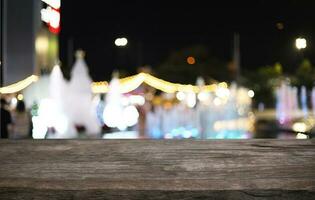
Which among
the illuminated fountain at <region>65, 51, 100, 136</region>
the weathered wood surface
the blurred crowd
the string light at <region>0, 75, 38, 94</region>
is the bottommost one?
the weathered wood surface

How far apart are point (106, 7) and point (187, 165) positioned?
5.40 feet

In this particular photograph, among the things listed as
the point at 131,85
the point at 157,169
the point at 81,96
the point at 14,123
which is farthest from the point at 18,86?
the point at 131,85

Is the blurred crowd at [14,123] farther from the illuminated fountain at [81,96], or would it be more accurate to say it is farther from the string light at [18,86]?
the illuminated fountain at [81,96]

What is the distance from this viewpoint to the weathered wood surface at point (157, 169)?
1631mm

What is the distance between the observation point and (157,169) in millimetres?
1769

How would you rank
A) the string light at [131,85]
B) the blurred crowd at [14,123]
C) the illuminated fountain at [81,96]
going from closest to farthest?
the string light at [131,85] → the blurred crowd at [14,123] → the illuminated fountain at [81,96]

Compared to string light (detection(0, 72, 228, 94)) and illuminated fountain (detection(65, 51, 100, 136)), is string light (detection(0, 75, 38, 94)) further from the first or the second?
illuminated fountain (detection(65, 51, 100, 136))

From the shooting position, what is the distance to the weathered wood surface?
163 centimetres

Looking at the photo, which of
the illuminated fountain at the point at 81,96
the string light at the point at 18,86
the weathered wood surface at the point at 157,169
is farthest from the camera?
the illuminated fountain at the point at 81,96

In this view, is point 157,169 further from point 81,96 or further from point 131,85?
point 131,85

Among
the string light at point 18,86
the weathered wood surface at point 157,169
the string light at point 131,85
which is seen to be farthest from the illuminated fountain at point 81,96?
the weathered wood surface at point 157,169

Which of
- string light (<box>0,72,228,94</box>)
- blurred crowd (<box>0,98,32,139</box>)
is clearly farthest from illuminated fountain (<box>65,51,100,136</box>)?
blurred crowd (<box>0,98,32,139</box>)

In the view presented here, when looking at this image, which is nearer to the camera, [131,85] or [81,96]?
[81,96]

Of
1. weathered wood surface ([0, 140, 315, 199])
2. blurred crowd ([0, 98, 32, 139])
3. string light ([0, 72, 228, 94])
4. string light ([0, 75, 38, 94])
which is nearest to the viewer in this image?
weathered wood surface ([0, 140, 315, 199])
